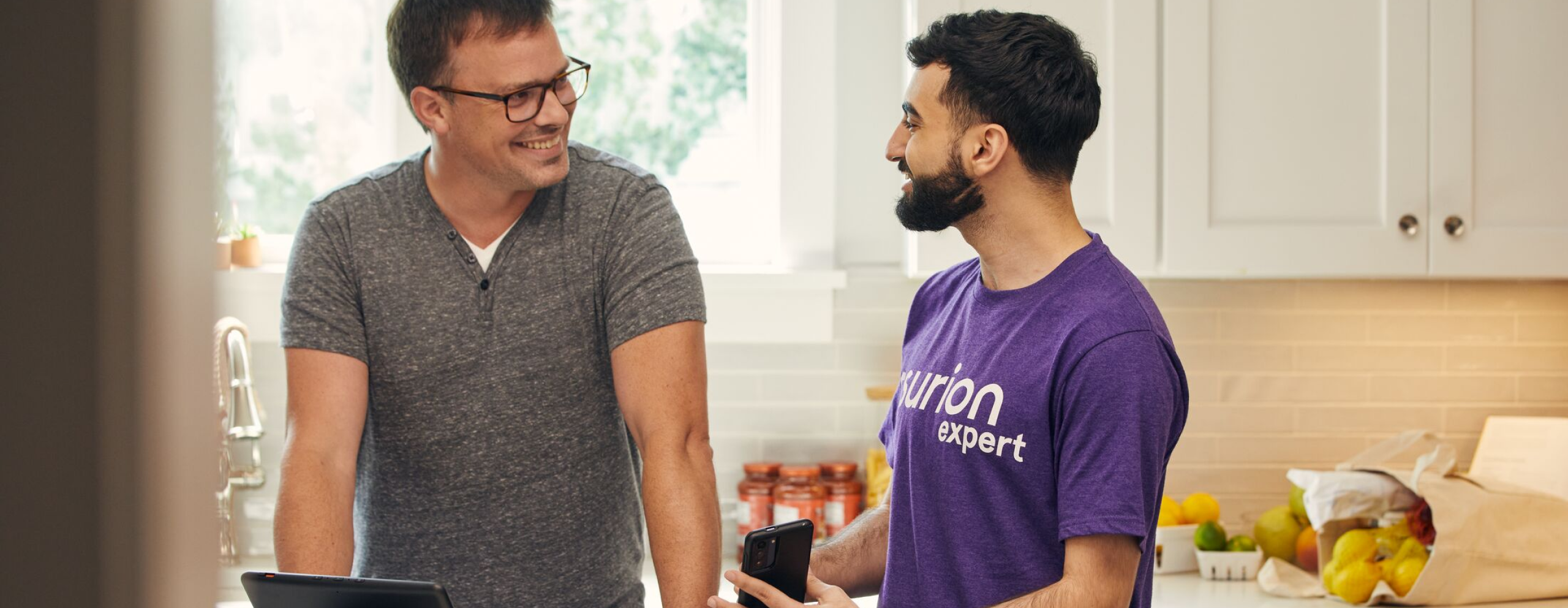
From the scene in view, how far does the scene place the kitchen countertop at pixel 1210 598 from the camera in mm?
2260

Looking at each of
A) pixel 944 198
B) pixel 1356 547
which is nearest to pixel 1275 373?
pixel 1356 547

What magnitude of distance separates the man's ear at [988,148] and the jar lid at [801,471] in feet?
4.63

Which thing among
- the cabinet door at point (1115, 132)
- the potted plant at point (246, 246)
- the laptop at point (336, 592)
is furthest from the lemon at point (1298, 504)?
the potted plant at point (246, 246)

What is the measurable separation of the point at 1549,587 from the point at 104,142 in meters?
2.62

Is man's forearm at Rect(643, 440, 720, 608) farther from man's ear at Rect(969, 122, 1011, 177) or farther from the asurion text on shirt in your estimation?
man's ear at Rect(969, 122, 1011, 177)

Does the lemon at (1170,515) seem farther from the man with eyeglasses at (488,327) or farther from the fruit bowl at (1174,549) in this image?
the man with eyeglasses at (488,327)

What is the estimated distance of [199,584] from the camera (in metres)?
0.16

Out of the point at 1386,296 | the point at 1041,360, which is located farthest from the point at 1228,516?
the point at 1041,360

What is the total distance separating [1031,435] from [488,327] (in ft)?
A: 2.15

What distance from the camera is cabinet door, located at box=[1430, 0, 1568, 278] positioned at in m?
2.40

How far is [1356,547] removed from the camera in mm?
2297

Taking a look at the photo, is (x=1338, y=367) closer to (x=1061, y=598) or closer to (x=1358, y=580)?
(x=1358, y=580)

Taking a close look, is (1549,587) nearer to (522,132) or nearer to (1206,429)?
(1206,429)

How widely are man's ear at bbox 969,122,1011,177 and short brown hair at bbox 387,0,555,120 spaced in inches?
21.6
